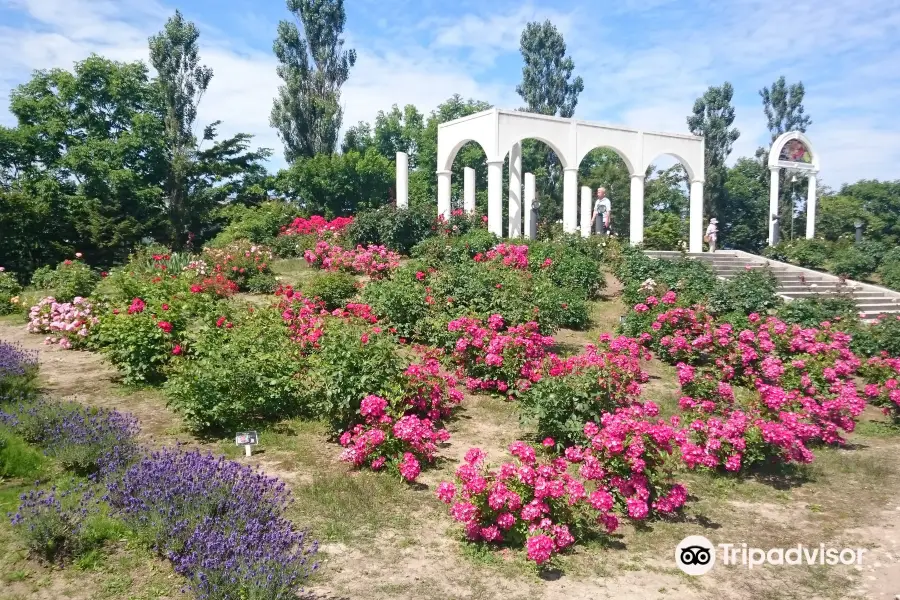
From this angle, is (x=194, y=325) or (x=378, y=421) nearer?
(x=378, y=421)

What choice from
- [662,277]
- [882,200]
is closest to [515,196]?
[662,277]

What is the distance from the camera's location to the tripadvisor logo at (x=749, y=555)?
3977mm

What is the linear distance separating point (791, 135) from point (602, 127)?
9.14 metres

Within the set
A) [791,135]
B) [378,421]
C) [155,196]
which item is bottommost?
[378,421]

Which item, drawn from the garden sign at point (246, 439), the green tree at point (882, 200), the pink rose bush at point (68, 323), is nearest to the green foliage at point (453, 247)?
the pink rose bush at point (68, 323)

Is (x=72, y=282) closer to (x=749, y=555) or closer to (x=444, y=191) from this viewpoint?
(x=444, y=191)

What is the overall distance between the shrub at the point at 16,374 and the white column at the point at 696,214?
17586 millimetres

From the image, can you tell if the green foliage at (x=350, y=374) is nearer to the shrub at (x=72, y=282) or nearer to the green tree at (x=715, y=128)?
the shrub at (x=72, y=282)

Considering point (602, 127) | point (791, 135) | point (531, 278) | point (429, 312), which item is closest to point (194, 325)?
point (429, 312)

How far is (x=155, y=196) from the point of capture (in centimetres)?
2269

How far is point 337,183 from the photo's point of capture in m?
26.3

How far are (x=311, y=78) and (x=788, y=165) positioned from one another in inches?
760

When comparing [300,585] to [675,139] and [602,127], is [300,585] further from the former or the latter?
[675,139]

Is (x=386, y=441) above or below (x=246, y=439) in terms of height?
below
